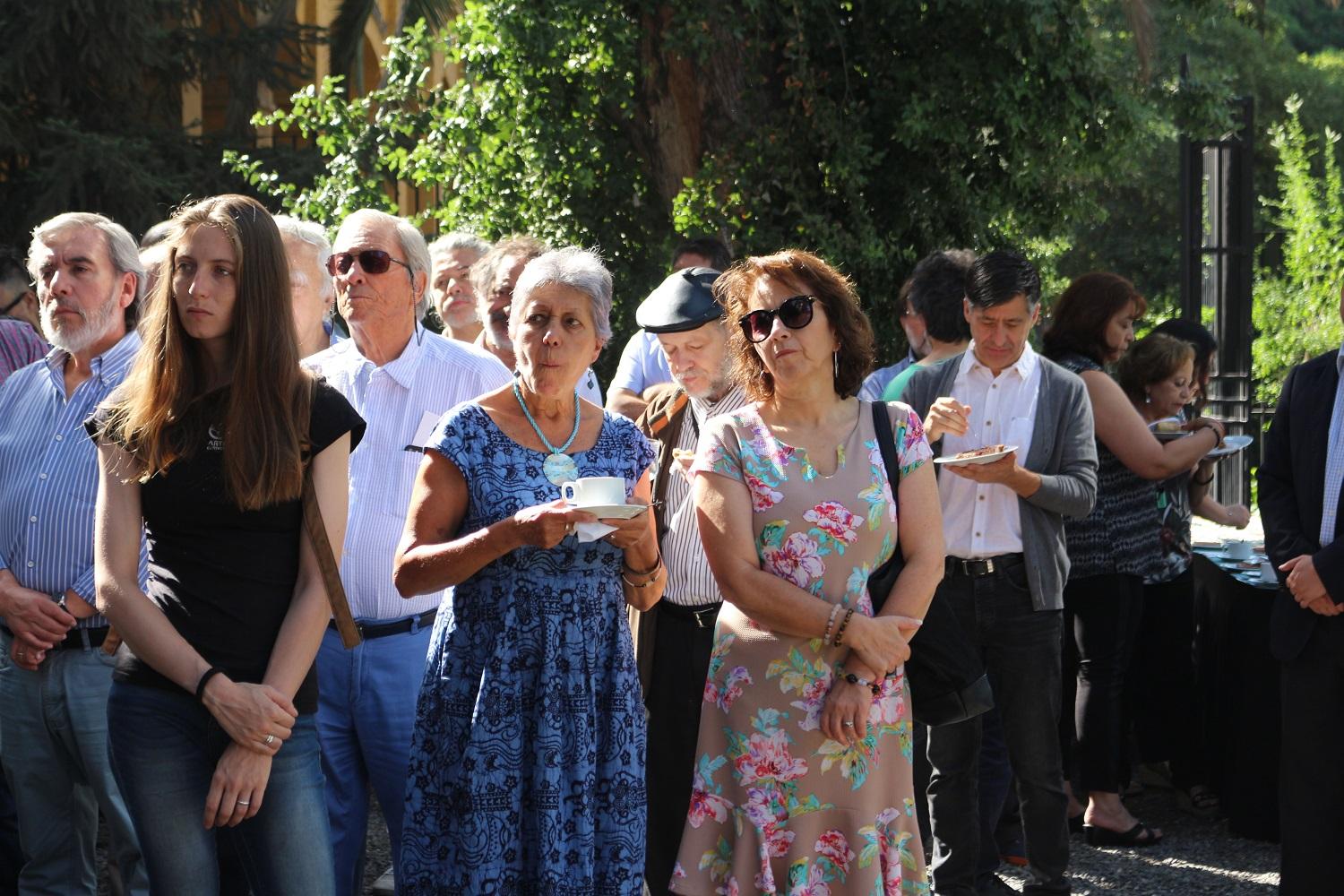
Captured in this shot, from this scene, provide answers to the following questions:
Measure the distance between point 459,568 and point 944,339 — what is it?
2.74m

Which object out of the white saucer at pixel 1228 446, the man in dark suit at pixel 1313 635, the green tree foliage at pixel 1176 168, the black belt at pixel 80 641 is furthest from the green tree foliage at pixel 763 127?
the green tree foliage at pixel 1176 168

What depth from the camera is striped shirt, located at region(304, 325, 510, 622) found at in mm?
4117

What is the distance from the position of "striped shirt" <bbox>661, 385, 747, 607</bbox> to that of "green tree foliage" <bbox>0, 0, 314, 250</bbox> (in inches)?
501

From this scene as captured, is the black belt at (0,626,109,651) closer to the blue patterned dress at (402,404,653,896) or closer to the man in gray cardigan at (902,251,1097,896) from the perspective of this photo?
the blue patterned dress at (402,404,653,896)

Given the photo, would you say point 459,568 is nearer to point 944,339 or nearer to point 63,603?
point 63,603

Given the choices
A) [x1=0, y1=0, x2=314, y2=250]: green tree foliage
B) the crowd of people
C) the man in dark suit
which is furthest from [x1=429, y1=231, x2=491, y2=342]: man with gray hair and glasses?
[x1=0, y1=0, x2=314, y2=250]: green tree foliage

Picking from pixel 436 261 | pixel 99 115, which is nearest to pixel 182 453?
pixel 436 261

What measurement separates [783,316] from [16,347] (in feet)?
10.8

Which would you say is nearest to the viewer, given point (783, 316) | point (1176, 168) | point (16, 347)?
point (783, 316)

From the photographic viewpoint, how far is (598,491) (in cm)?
322

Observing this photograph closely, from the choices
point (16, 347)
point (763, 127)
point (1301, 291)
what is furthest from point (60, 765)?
point (1301, 291)

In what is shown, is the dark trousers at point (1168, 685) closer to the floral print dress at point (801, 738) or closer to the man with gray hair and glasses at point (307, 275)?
the floral print dress at point (801, 738)

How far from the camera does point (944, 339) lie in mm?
5594

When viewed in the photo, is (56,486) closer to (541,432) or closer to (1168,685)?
(541,432)
